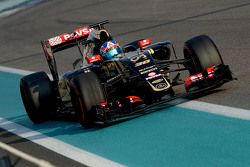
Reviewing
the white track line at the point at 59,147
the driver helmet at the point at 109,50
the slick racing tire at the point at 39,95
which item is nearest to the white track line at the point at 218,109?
the driver helmet at the point at 109,50

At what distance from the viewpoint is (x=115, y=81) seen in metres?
9.58

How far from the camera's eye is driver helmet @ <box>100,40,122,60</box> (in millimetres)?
10258

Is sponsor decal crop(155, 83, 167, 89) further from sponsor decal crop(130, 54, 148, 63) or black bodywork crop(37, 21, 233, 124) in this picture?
sponsor decal crop(130, 54, 148, 63)

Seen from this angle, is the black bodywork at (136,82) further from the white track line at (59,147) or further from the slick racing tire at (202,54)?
the white track line at (59,147)

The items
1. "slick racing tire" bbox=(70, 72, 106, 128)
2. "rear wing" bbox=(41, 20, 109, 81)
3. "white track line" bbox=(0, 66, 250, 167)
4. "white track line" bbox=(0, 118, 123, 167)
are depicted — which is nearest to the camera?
"white track line" bbox=(0, 118, 123, 167)

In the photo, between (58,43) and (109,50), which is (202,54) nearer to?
(109,50)

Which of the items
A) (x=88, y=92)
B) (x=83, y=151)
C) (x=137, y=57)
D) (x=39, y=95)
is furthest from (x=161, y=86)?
(x=39, y=95)

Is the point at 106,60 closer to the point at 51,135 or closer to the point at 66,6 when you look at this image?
the point at 51,135

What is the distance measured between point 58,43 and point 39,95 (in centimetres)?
106

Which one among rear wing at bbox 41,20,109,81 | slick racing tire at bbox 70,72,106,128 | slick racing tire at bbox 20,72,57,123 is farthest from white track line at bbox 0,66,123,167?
rear wing at bbox 41,20,109,81

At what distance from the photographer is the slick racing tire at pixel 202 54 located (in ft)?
31.9

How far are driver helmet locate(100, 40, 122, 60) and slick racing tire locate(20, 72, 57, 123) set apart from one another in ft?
3.30

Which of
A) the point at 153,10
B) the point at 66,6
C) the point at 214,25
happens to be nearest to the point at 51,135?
the point at 214,25

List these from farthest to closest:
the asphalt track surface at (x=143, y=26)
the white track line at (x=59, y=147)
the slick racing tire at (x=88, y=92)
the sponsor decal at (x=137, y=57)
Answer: the asphalt track surface at (x=143, y=26), the sponsor decal at (x=137, y=57), the slick racing tire at (x=88, y=92), the white track line at (x=59, y=147)
